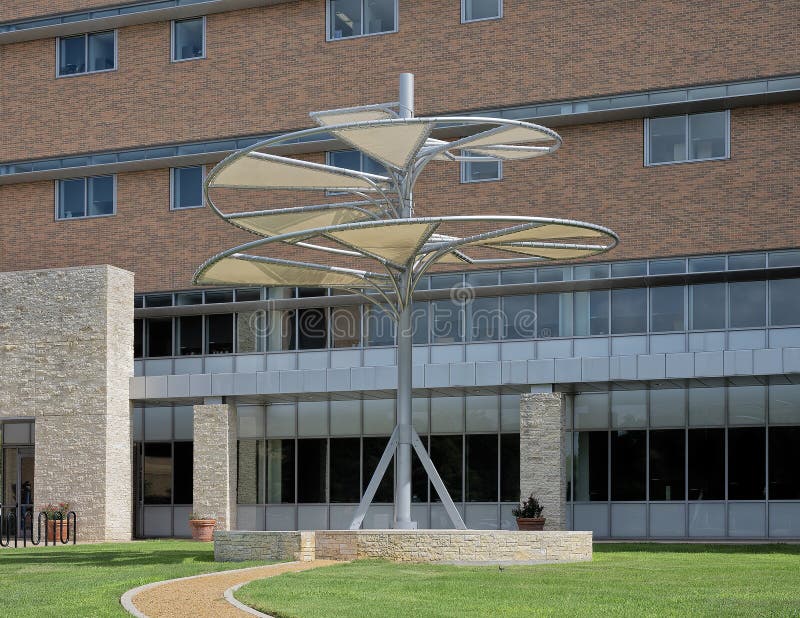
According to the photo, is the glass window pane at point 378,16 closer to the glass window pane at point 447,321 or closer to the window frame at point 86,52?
the glass window pane at point 447,321

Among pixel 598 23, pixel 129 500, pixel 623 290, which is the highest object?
pixel 598 23

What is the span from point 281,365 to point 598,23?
1354 cm

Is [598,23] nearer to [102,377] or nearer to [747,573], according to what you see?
[102,377]

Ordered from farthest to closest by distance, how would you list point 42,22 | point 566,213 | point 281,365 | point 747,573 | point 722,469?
point 42,22, point 281,365, point 566,213, point 722,469, point 747,573

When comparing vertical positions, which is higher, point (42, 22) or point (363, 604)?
point (42, 22)

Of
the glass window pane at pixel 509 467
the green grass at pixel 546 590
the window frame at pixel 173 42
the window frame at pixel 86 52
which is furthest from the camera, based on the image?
the window frame at pixel 86 52

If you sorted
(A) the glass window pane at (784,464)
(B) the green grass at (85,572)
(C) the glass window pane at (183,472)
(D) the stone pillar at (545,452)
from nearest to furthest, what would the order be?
1. (B) the green grass at (85,572)
2. (D) the stone pillar at (545,452)
3. (A) the glass window pane at (784,464)
4. (C) the glass window pane at (183,472)

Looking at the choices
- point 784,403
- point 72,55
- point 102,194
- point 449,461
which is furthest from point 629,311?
point 72,55

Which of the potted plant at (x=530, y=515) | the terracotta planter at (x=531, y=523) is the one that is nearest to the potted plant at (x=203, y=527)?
the potted plant at (x=530, y=515)

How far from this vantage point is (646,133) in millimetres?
37094

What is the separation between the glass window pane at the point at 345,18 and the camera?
133 feet

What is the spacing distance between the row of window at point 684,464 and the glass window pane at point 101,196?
16.8 meters

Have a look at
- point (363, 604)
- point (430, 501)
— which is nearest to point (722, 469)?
point (430, 501)

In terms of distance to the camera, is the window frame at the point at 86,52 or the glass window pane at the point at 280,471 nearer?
the glass window pane at the point at 280,471
